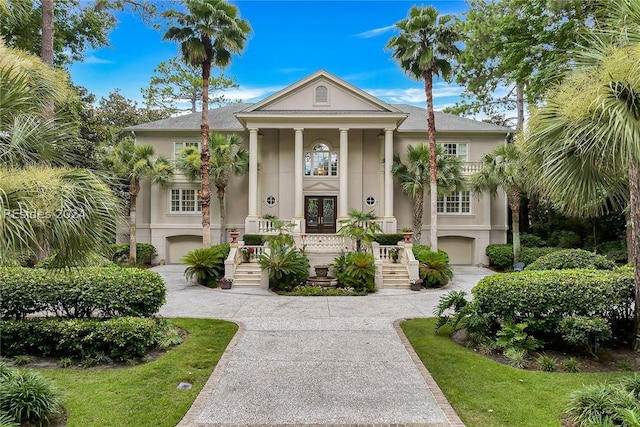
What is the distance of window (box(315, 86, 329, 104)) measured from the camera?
19.7 metres

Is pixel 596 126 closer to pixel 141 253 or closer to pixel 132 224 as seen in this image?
pixel 132 224

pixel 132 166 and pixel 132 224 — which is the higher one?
A: pixel 132 166

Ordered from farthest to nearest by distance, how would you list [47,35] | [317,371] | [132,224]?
[132,224] < [47,35] < [317,371]

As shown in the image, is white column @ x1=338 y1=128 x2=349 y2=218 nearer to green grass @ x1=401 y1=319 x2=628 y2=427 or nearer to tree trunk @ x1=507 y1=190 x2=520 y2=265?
tree trunk @ x1=507 y1=190 x2=520 y2=265

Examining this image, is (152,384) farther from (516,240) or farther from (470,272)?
(516,240)

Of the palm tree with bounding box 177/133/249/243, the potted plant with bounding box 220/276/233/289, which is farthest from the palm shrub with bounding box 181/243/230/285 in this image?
the palm tree with bounding box 177/133/249/243

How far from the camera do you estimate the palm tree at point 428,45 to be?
16281 millimetres

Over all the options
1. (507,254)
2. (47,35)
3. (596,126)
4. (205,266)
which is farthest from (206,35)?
(507,254)

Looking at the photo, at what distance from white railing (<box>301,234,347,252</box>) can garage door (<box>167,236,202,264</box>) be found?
888 centimetres

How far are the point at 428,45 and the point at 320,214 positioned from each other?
34.9 ft

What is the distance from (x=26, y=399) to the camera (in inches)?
172

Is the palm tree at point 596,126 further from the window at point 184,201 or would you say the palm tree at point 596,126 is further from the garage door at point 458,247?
the window at point 184,201

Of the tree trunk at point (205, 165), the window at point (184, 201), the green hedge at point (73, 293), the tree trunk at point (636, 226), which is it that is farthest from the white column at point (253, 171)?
the tree trunk at point (636, 226)

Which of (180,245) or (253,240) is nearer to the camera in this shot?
(253,240)
